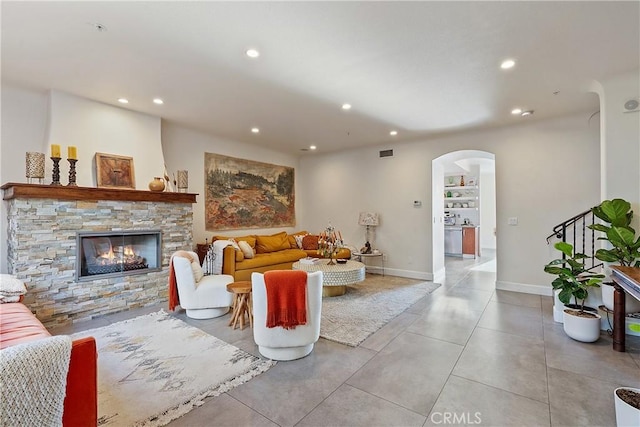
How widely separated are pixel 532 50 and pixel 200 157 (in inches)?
200

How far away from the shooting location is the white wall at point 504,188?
4352mm

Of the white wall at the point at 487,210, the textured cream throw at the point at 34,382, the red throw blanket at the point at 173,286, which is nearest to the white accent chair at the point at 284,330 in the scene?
the textured cream throw at the point at 34,382

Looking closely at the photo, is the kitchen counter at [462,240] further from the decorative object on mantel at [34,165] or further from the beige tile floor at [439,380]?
the decorative object on mantel at [34,165]

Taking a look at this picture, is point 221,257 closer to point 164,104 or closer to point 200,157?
point 200,157

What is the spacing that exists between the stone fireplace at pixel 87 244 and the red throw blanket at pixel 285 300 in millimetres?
2661

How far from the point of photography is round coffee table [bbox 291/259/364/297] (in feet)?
13.6

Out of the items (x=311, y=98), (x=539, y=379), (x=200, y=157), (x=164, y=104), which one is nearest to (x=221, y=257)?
(x=200, y=157)

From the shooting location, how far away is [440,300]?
430 cm

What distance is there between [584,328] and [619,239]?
3.10 feet

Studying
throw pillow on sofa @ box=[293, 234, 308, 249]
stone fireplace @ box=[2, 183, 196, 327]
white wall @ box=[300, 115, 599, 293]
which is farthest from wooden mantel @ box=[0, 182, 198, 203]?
white wall @ box=[300, 115, 599, 293]

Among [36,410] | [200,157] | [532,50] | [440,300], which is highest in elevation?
[532,50]

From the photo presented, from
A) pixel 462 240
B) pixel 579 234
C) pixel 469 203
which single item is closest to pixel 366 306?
pixel 579 234

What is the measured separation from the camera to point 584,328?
111 inches

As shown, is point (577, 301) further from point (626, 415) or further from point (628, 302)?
point (626, 415)
